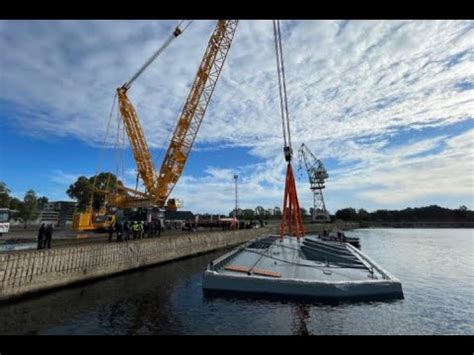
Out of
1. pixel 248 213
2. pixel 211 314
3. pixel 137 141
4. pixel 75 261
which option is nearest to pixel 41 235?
pixel 75 261

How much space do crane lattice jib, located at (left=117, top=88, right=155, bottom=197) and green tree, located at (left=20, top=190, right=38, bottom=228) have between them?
125ft

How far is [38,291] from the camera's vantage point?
14953 millimetres

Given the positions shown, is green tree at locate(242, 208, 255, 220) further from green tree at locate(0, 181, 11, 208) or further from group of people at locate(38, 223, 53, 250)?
group of people at locate(38, 223, 53, 250)

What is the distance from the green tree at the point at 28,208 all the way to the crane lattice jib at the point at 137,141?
38222mm

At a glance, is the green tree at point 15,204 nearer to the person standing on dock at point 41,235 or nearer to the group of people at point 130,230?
the group of people at point 130,230

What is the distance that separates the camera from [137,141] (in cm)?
5166

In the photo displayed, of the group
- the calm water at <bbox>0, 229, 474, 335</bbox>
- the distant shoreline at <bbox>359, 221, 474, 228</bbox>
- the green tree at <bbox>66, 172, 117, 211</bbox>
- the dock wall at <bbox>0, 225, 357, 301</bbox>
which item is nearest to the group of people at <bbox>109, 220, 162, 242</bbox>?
the dock wall at <bbox>0, 225, 357, 301</bbox>

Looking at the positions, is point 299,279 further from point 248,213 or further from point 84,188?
point 248,213

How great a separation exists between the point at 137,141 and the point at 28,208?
131 feet

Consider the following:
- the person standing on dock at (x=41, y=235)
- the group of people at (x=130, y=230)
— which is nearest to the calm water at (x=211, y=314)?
the person standing on dock at (x=41, y=235)
